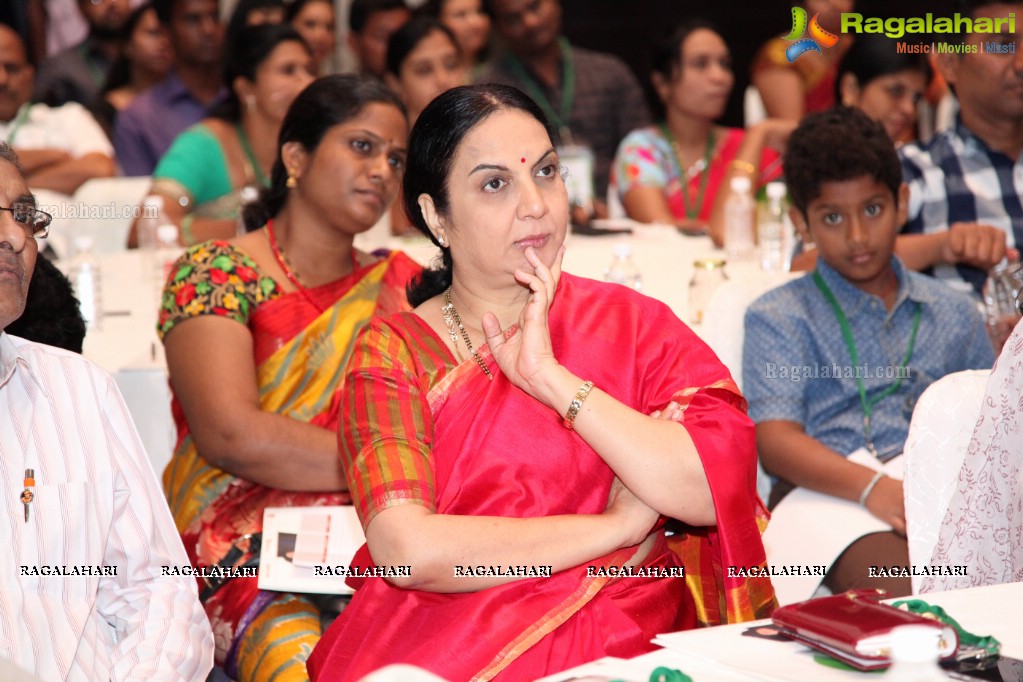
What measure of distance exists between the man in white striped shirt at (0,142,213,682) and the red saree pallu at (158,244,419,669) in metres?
0.82

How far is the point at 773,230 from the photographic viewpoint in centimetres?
467

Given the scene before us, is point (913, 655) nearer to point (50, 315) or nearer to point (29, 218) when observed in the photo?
point (29, 218)

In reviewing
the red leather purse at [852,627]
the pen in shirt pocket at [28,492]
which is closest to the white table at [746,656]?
the red leather purse at [852,627]

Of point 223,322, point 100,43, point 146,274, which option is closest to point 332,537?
point 223,322

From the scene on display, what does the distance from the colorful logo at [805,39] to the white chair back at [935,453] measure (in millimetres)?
4227

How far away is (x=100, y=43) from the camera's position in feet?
22.3

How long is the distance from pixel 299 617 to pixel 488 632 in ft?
2.45

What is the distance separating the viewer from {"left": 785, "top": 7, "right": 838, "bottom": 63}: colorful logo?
20.5 feet

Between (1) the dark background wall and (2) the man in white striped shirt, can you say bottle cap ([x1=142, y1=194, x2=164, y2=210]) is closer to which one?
(2) the man in white striped shirt

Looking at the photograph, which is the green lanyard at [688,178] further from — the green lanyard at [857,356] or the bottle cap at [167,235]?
the green lanyard at [857,356]

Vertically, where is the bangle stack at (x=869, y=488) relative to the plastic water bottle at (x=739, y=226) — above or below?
below

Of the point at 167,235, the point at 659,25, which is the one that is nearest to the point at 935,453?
the point at 167,235

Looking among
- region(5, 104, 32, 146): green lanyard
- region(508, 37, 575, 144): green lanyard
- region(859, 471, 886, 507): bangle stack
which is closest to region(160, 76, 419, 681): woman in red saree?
region(859, 471, 886, 507): bangle stack

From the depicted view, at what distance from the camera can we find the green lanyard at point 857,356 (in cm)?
298
